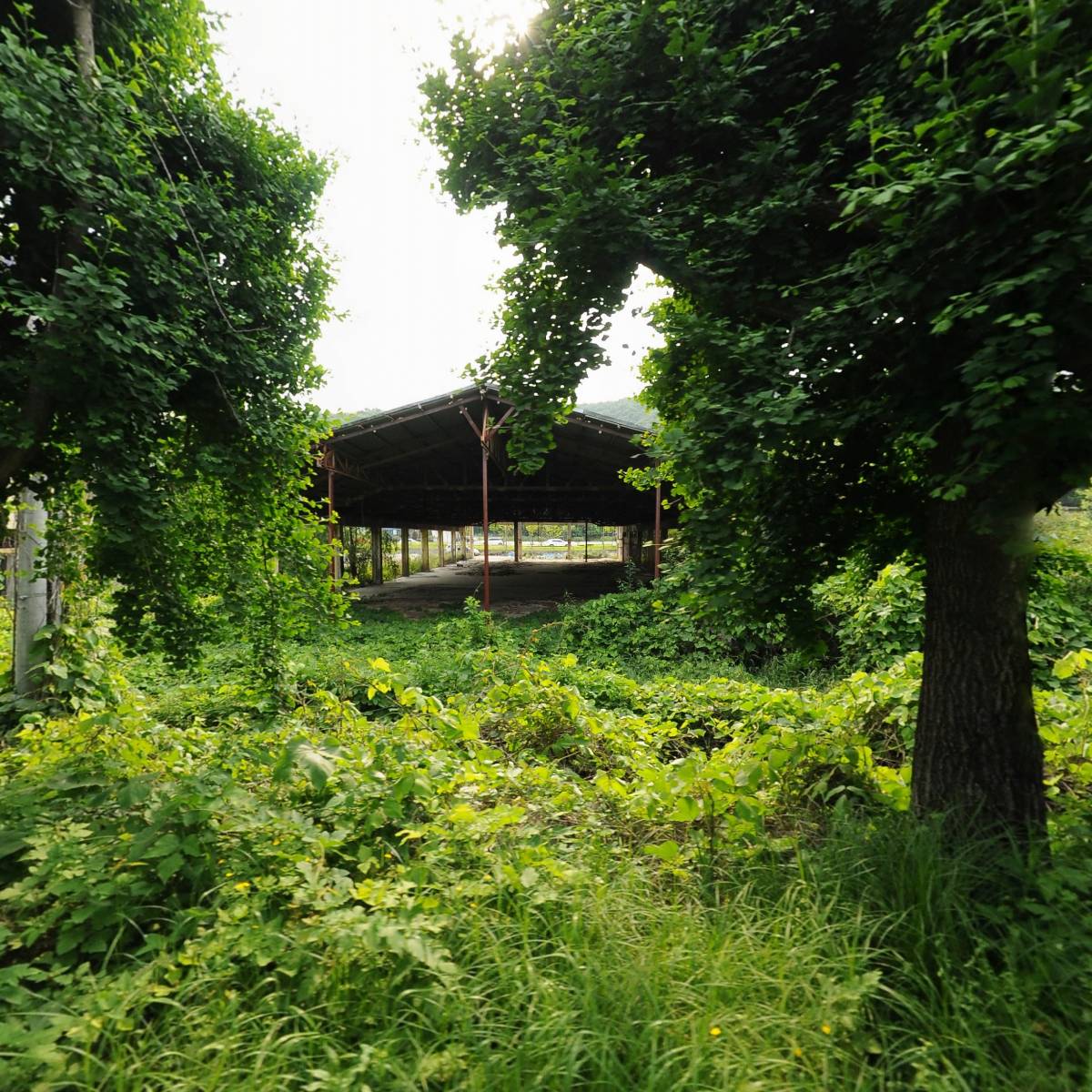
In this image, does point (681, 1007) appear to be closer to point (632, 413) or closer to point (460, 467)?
point (460, 467)

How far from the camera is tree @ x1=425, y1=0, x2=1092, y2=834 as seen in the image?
1.51 m

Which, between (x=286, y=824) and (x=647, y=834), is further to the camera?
(x=647, y=834)

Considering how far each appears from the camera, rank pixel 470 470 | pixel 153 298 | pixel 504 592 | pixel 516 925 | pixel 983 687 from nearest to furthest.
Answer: pixel 516 925
pixel 983 687
pixel 153 298
pixel 504 592
pixel 470 470

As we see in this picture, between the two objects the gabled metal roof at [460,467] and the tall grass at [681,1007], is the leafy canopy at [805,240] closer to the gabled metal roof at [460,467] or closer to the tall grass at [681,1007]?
the tall grass at [681,1007]

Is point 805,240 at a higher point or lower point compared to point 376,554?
higher

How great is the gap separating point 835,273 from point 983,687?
1.83 m

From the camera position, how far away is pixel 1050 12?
1.37 m

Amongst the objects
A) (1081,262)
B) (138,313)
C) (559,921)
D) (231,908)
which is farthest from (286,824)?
(1081,262)

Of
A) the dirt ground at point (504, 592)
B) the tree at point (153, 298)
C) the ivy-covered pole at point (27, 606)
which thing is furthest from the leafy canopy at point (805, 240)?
the dirt ground at point (504, 592)

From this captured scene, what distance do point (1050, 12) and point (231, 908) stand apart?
3.54 m

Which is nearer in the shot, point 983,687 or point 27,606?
point 983,687

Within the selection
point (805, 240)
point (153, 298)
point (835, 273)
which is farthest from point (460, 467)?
point (835, 273)

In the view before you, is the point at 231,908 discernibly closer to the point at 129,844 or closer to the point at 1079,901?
the point at 129,844

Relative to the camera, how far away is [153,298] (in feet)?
8.33
